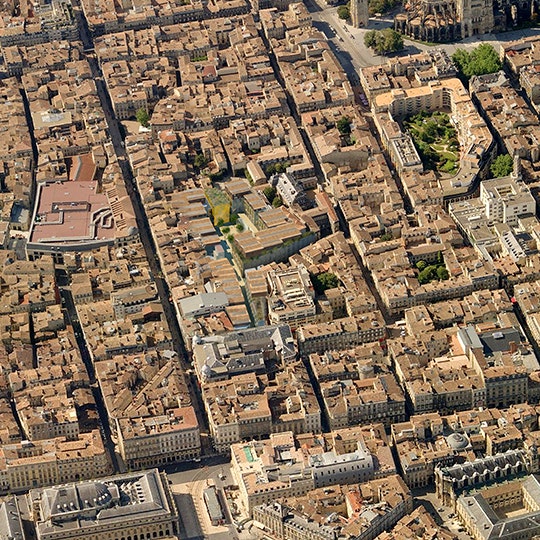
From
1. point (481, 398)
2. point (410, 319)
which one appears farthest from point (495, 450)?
point (410, 319)

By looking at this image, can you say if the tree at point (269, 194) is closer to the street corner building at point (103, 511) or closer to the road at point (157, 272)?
the road at point (157, 272)

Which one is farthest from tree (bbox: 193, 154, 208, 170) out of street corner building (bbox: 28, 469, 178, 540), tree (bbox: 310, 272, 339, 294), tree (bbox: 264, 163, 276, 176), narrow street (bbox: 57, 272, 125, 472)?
street corner building (bbox: 28, 469, 178, 540)

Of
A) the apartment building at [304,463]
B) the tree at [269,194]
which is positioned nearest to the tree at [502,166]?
the tree at [269,194]

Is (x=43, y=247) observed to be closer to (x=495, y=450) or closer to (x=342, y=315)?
(x=342, y=315)

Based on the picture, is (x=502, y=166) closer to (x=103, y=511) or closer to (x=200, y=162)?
(x=200, y=162)

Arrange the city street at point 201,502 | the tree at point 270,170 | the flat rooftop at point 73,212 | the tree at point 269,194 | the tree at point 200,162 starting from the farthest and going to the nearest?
the tree at point 200,162
the tree at point 270,170
the tree at point 269,194
the flat rooftop at point 73,212
the city street at point 201,502
